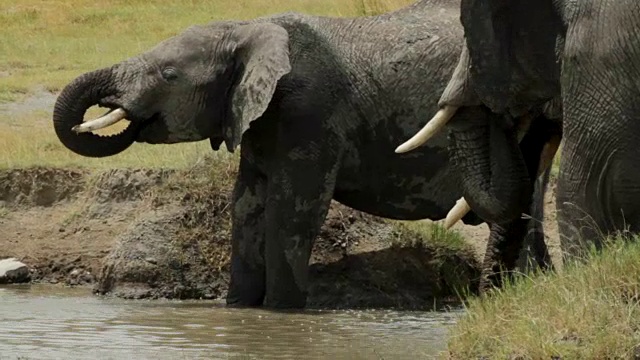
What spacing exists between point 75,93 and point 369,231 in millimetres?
2631

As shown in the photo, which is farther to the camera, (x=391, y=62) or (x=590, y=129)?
(x=391, y=62)

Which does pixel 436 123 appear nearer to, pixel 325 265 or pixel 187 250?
pixel 325 265

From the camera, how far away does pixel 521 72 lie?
29.9 ft

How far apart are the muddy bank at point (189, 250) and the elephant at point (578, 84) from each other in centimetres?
470

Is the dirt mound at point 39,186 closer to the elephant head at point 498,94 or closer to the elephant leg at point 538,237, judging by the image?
the elephant leg at point 538,237

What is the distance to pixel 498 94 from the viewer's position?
9211 mm

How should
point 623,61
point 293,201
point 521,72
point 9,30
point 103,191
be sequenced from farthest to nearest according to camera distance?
point 9,30 → point 103,191 → point 293,201 → point 521,72 → point 623,61

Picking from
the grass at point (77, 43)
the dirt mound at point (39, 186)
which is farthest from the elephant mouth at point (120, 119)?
the dirt mound at point (39, 186)

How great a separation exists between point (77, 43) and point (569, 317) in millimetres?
20750

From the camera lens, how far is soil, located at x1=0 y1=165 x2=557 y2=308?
46.0ft

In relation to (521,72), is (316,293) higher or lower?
lower

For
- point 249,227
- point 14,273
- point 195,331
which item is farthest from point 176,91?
point 195,331

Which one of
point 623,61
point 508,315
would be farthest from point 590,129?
point 508,315

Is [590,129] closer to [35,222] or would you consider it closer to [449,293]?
[449,293]
